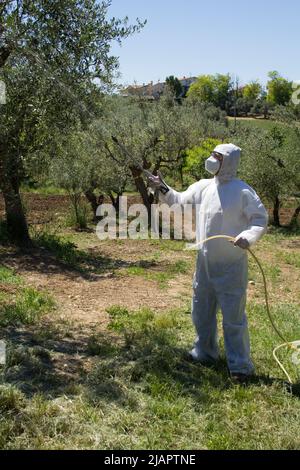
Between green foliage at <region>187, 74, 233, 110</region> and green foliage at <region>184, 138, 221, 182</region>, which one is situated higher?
green foliage at <region>187, 74, 233, 110</region>

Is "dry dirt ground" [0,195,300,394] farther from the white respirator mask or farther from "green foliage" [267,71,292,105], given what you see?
"green foliage" [267,71,292,105]

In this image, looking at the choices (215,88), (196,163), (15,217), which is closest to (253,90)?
(215,88)

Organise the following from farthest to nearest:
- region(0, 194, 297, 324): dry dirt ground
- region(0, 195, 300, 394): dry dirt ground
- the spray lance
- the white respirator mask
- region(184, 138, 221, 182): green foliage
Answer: region(184, 138, 221, 182): green foliage < region(0, 194, 297, 324): dry dirt ground < region(0, 195, 300, 394): dry dirt ground < the white respirator mask < the spray lance

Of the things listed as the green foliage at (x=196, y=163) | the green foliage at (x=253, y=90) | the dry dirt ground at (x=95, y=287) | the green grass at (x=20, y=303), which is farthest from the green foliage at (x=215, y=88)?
the green grass at (x=20, y=303)

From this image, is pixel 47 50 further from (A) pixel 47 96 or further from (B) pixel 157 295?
(B) pixel 157 295

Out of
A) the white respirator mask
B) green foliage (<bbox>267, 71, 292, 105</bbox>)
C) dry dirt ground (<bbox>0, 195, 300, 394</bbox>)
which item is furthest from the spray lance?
green foliage (<bbox>267, 71, 292, 105</bbox>)

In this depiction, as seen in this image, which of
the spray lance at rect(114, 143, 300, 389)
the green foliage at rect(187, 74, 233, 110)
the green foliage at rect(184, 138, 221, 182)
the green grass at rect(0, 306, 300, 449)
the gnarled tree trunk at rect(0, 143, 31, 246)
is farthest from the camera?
the green foliage at rect(187, 74, 233, 110)

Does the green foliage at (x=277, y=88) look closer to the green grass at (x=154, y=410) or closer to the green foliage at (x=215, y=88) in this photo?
the green foliage at (x=215, y=88)

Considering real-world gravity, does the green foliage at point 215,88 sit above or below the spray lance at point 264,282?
above

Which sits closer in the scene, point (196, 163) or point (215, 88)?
point (196, 163)

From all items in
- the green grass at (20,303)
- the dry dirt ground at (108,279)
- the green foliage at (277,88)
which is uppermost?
the green foliage at (277,88)

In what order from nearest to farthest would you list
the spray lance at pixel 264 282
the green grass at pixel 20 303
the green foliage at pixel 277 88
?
the spray lance at pixel 264 282 < the green grass at pixel 20 303 < the green foliage at pixel 277 88

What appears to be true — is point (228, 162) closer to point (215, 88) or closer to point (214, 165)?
point (214, 165)

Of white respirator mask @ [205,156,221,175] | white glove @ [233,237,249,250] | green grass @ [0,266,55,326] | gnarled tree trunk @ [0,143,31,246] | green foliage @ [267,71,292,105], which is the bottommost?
green grass @ [0,266,55,326]
